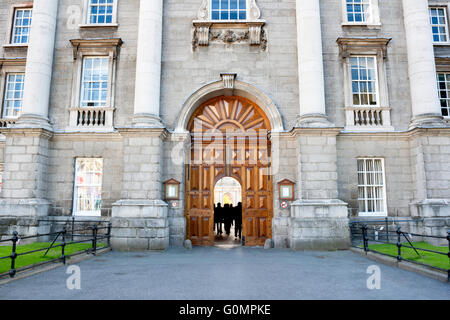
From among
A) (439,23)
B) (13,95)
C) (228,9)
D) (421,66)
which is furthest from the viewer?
(439,23)

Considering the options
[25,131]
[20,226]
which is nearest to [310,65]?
[25,131]

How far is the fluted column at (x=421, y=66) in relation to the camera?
13250 millimetres

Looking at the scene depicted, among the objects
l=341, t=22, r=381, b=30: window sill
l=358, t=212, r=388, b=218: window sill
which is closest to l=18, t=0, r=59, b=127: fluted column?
l=341, t=22, r=381, b=30: window sill

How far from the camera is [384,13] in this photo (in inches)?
572

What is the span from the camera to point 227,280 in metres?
7.13

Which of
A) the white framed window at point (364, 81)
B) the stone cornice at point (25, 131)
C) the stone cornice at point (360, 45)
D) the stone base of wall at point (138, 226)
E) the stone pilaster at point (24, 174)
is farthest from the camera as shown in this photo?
the white framed window at point (364, 81)

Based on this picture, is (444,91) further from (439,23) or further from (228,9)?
(228,9)

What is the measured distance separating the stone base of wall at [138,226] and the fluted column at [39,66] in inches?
211

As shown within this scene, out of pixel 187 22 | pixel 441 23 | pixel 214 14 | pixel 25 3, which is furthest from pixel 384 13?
pixel 25 3

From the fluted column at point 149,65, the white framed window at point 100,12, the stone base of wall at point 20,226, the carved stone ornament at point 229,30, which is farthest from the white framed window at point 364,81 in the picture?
the stone base of wall at point 20,226

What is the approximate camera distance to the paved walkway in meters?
6.02

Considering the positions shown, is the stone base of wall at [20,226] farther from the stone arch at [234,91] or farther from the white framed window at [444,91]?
the white framed window at [444,91]

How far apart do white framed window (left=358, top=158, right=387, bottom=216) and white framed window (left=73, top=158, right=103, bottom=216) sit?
11258mm

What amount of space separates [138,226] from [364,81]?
11.6m
